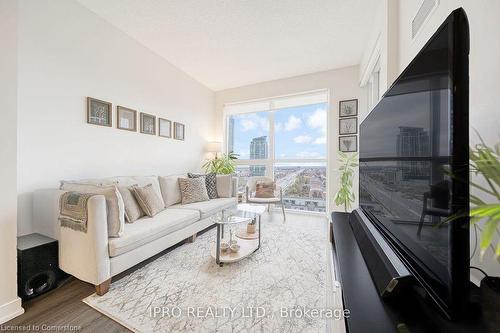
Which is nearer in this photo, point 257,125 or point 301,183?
point 301,183

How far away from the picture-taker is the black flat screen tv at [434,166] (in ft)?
1.74

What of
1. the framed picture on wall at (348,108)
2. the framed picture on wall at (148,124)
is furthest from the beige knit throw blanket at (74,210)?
the framed picture on wall at (348,108)

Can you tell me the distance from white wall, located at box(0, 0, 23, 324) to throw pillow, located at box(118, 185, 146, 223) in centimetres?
73

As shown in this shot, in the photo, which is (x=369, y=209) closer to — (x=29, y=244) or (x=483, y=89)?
(x=483, y=89)

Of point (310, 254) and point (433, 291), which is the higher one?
point (433, 291)

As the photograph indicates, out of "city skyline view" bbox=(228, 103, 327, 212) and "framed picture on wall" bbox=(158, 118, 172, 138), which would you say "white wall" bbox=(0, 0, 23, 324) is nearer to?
"framed picture on wall" bbox=(158, 118, 172, 138)

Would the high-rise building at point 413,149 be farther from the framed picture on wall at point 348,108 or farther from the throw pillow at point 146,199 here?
the framed picture on wall at point 348,108

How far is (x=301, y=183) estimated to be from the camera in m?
3.99

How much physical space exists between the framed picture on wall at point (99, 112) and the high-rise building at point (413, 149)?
9.25 ft

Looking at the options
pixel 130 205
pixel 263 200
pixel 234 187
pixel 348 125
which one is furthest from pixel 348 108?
pixel 130 205

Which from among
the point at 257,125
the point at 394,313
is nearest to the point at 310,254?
the point at 394,313

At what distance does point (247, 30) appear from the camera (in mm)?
2477

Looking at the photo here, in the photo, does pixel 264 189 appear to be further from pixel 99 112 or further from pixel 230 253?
pixel 99 112

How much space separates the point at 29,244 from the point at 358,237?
2.42 metres
